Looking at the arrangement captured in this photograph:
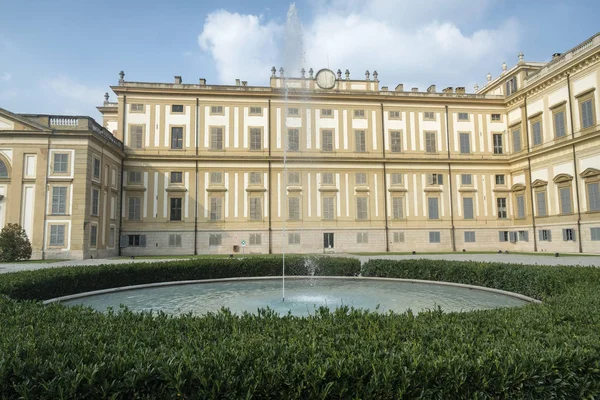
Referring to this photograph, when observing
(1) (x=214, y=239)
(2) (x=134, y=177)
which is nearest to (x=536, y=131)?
(1) (x=214, y=239)

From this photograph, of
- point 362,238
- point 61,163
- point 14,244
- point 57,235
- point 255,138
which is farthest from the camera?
point 255,138

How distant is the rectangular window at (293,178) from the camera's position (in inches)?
1435

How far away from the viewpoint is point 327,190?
119ft

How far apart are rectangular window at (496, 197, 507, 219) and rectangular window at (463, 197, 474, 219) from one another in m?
2.76

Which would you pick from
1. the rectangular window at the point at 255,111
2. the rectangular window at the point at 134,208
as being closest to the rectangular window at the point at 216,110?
the rectangular window at the point at 255,111

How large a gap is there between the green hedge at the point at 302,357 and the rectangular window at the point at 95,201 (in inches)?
Result: 1059

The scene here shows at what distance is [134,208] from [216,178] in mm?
7760

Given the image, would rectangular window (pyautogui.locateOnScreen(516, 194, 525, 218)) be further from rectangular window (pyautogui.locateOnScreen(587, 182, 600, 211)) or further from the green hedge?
the green hedge

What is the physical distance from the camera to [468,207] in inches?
1485

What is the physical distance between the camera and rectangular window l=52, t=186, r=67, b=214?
27797mm

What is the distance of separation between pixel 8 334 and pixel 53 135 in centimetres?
2890

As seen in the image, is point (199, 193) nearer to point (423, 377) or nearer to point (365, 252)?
point (365, 252)

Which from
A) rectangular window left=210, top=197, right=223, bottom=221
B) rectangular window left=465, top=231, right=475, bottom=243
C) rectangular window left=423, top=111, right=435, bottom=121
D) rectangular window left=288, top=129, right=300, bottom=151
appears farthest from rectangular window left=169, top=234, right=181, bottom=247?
rectangular window left=465, top=231, right=475, bottom=243

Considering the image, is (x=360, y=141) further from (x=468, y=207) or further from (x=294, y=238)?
(x=468, y=207)
